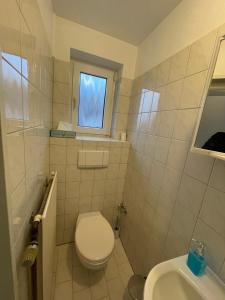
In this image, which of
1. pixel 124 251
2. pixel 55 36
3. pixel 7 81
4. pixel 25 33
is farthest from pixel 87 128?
pixel 124 251

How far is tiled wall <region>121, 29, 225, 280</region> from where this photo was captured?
0.74 meters

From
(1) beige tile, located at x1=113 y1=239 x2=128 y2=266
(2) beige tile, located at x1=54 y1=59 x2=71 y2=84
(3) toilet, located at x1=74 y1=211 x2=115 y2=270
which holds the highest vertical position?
(2) beige tile, located at x1=54 y1=59 x2=71 y2=84

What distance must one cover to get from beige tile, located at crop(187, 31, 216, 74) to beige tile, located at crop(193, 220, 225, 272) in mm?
911

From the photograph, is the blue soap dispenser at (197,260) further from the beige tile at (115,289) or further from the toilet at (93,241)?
the beige tile at (115,289)

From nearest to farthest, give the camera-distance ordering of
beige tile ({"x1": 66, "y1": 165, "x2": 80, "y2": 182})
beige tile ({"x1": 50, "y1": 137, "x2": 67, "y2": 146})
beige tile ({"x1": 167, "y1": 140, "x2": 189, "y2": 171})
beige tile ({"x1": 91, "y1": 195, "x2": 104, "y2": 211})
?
beige tile ({"x1": 167, "y1": 140, "x2": 189, "y2": 171}) < beige tile ({"x1": 50, "y1": 137, "x2": 67, "y2": 146}) < beige tile ({"x1": 66, "y1": 165, "x2": 80, "y2": 182}) < beige tile ({"x1": 91, "y1": 195, "x2": 104, "y2": 211})

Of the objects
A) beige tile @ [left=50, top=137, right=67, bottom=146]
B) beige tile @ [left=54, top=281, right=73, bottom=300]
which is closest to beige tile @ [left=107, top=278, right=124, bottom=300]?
beige tile @ [left=54, top=281, right=73, bottom=300]

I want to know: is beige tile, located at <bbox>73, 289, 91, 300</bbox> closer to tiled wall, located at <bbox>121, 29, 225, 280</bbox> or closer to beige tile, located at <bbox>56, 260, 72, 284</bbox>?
beige tile, located at <bbox>56, 260, 72, 284</bbox>

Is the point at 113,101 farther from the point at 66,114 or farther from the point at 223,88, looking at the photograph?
the point at 223,88

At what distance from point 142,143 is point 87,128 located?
0.80 m

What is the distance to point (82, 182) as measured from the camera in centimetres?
156

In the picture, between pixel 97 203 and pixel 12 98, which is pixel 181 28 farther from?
pixel 97 203

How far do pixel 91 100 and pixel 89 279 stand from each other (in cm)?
197

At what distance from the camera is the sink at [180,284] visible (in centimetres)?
62

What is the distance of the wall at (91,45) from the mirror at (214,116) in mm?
1167
